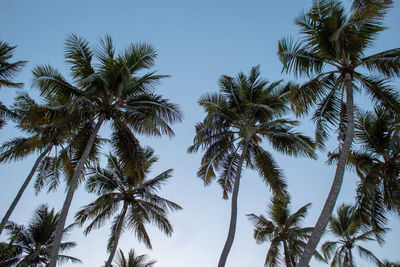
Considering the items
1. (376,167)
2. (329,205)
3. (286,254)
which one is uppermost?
(376,167)

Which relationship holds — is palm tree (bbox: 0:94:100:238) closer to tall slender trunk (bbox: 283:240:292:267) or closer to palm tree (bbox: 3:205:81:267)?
palm tree (bbox: 3:205:81:267)

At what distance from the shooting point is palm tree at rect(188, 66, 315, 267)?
42.6ft

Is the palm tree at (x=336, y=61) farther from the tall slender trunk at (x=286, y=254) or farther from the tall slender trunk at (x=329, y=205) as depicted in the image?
the tall slender trunk at (x=286, y=254)

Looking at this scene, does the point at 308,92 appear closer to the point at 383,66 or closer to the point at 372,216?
the point at 383,66

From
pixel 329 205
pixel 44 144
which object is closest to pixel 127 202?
pixel 44 144

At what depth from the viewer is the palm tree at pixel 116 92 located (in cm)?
1040

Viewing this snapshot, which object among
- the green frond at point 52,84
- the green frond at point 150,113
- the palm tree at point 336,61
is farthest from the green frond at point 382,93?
the green frond at point 52,84

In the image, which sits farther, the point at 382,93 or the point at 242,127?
the point at 242,127

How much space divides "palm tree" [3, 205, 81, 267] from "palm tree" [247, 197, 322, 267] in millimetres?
13530

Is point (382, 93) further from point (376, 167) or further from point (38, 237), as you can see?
point (38, 237)

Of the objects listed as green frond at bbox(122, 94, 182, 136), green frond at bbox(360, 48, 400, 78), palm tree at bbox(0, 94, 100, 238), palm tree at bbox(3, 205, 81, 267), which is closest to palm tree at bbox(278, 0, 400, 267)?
green frond at bbox(360, 48, 400, 78)

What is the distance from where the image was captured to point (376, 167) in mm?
13188

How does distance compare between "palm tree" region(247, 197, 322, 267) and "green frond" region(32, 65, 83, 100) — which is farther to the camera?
"palm tree" region(247, 197, 322, 267)

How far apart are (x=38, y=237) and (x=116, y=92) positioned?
15.1 m
